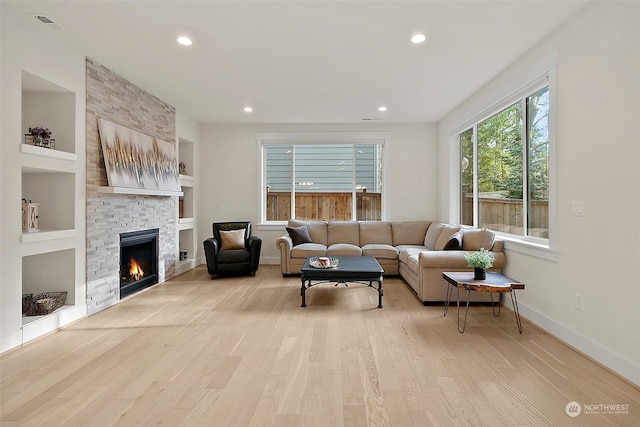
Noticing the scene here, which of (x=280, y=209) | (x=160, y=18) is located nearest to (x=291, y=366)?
(x=160, y=18)

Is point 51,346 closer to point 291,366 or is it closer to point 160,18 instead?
point 291,366

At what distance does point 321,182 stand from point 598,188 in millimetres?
4813

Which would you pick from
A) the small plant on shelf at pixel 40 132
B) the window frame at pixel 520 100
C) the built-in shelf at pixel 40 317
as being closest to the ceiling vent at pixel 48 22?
the small plant on shelf at pixel 40 132

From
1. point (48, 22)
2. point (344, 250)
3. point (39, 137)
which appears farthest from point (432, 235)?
point (48, 22)

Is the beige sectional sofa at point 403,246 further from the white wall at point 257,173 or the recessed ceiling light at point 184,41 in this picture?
the recessed ceiling light at point 184,41

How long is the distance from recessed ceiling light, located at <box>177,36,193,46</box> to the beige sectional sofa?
313cm

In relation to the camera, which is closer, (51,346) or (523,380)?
(523,380)

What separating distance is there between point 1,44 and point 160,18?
1.21m

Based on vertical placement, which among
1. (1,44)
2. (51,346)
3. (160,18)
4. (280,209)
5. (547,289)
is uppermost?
(160,18)

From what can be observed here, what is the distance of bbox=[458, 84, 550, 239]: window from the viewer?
11.4 ft

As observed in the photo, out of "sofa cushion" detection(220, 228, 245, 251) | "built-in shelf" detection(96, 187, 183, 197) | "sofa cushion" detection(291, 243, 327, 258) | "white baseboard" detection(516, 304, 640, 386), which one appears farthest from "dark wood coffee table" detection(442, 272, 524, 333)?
"built-in shelf" detection(96, 187, 183, 197)

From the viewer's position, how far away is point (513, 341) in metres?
2.91

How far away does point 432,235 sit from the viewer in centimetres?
570

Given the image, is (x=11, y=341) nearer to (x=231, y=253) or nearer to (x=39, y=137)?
(x=39, y=137)
